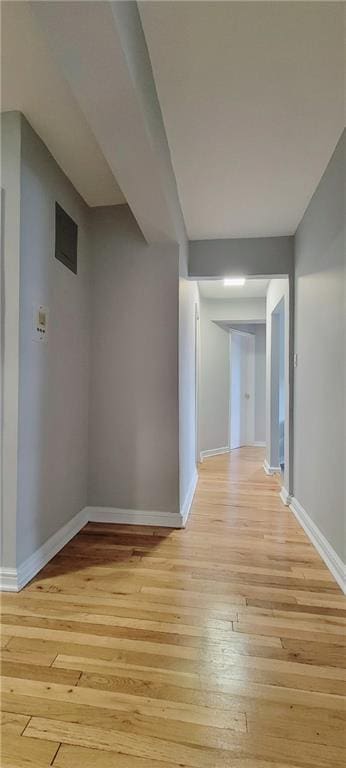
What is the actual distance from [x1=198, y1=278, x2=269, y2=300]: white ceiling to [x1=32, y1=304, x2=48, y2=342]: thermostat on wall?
277 centimetres

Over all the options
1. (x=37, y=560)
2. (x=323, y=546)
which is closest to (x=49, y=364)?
(x=37, y=560)

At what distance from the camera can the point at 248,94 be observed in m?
1.69

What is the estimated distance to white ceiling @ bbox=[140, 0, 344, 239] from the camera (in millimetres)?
1343

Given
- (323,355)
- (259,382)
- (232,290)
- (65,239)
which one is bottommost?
(259,382)

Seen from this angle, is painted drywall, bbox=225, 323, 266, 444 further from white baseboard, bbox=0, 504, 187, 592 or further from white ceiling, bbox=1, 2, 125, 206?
white ceiling, bbox=1, 2, 125, 206

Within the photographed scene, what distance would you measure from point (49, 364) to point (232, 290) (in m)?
3.46

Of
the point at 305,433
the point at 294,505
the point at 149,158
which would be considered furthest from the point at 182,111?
the point at 294,505

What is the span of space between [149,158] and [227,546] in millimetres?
2411

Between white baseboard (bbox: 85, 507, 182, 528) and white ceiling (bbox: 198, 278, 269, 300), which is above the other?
white ceiling (bbox: 198, 278, 269, 300)

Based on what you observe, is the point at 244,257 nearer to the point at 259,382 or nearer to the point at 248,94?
the point at 248,94

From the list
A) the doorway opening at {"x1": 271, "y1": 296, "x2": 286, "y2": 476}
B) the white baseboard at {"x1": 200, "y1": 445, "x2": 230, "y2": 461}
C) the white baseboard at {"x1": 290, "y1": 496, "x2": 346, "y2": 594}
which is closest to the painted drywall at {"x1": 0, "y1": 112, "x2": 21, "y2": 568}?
the white baseboard at {"x1": 290, "y1": 496, "x2": 346, "y2": 594}

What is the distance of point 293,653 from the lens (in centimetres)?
142

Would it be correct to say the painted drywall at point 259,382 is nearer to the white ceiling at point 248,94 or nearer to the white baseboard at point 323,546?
the white baseboard at point 323,546

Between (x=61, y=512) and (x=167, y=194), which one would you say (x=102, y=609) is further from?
(x=167, y=194)
